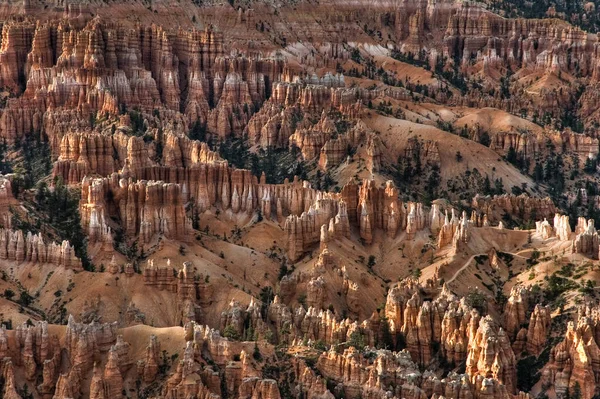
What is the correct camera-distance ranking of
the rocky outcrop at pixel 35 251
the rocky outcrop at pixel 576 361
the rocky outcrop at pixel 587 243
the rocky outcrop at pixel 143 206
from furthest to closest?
the rocky outcrop at pixel 143 206, the rocky outcrop at pixel 587 243, the rocky outcrop at pixel 35 251, the rocky outcrop at pixel 576 361

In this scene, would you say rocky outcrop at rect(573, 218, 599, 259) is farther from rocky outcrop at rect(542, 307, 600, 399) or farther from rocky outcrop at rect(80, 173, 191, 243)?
rocky outcrop at rect(80, 173, 191, 243)

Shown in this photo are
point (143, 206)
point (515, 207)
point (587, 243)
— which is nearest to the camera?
point (587, 243)

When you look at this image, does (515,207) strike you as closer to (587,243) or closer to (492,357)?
(587,243)

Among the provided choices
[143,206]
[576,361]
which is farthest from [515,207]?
[576,361]

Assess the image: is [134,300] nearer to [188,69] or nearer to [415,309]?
[415,309]

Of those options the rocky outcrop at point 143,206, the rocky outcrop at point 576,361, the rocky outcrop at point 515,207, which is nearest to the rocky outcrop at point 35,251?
the rocky outcrop at point 143,206

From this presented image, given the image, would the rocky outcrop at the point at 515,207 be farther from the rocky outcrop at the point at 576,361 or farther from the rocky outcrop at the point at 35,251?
the rocky outcrop at the point at 35,251

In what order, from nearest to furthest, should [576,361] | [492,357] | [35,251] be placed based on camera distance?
[492,357], [576,361], [35,251]

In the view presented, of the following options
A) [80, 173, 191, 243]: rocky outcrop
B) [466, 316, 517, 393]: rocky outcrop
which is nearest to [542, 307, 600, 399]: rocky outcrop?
[466, 316, 517, 393]: rocky outcrop

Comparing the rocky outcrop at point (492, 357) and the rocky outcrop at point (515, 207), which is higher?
the rocky outcrop at point (492, 357)

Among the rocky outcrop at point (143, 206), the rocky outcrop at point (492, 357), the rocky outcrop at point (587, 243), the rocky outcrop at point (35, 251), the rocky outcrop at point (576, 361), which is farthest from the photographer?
the rocky outcrop at point (143, 206)

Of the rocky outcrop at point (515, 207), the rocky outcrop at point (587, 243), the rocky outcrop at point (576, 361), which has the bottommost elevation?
the rocky outcrop at point (515, 207)

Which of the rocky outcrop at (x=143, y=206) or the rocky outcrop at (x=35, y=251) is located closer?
the rocky outcrop at (x=35, y=251)
